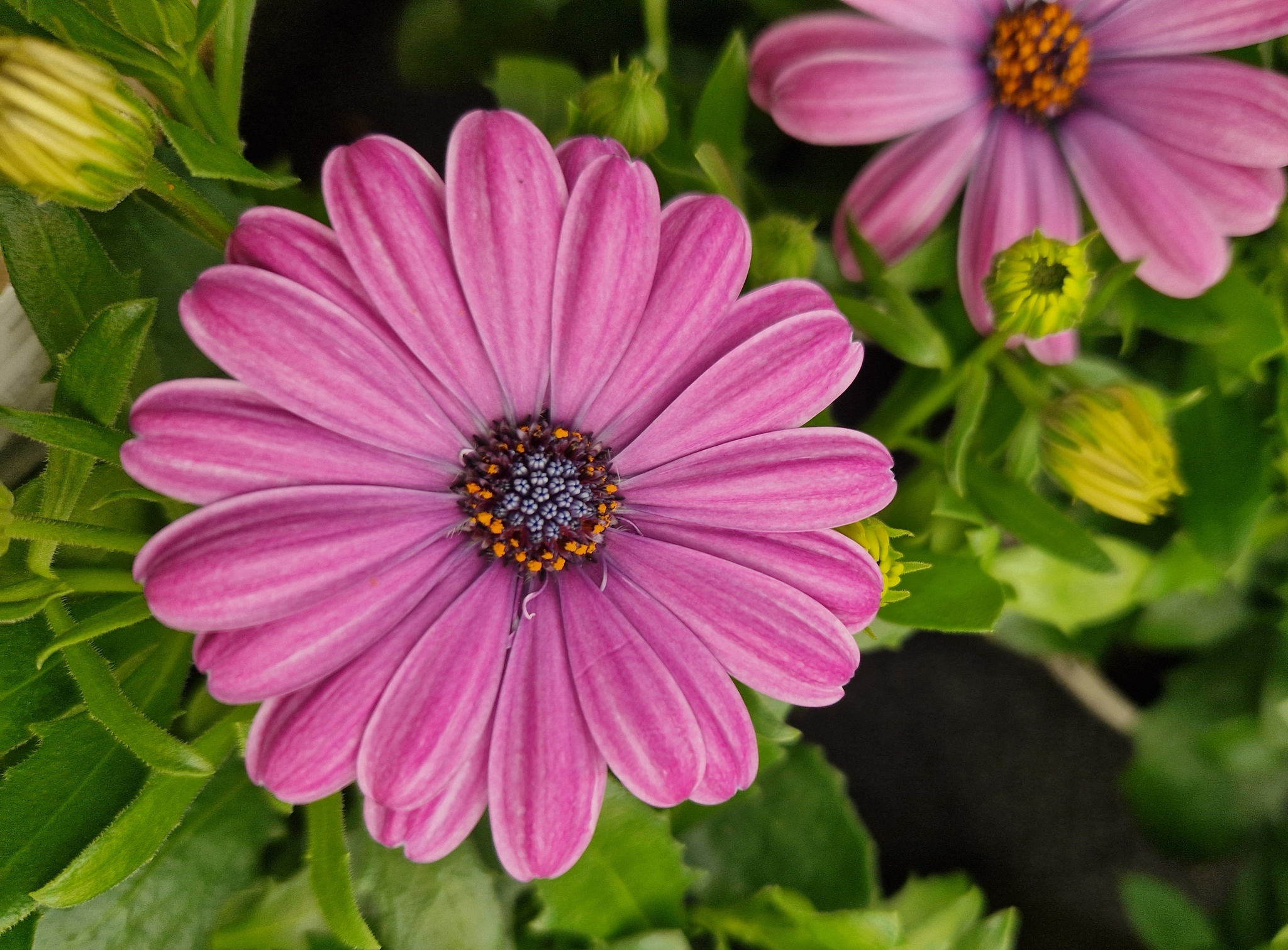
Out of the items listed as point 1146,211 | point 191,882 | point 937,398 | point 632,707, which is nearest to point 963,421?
point 937,398

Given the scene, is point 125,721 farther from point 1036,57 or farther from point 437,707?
point 1036,57

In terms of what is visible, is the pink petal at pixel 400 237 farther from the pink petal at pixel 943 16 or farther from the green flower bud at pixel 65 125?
the pink petal at pixel 943 16

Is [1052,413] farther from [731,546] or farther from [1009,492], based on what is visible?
[731,546]

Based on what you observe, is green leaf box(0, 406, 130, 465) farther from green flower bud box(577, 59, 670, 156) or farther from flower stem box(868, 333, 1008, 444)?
flower stem box(868, 333, 1008, 444)

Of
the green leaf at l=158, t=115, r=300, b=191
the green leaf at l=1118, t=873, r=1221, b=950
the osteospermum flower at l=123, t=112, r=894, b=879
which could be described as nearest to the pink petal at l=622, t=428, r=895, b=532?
the osteospermum flower at l=123, t=112, r=894, b=879

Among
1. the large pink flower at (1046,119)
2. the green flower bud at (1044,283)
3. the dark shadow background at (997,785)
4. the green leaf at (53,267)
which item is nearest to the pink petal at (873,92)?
the large pink flower at (1046,119)
